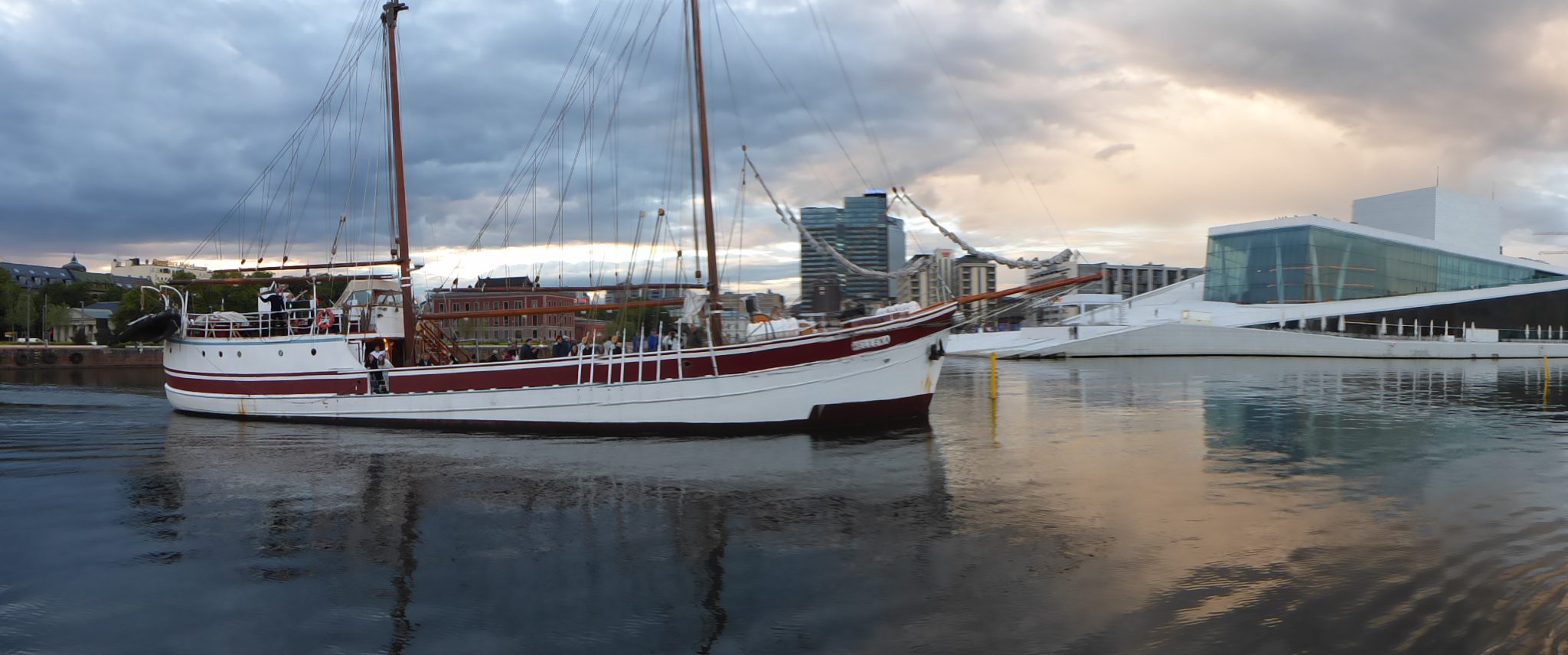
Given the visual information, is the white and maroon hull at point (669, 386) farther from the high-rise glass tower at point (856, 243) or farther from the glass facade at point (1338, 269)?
the glass facade at point (1338, 269)

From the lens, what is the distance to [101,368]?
206ft

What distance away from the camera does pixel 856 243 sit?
30.0 metres

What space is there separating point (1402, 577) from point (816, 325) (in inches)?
584

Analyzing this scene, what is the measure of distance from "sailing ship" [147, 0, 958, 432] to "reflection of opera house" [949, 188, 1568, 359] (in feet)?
162

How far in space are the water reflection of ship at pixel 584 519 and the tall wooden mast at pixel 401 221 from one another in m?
4.17

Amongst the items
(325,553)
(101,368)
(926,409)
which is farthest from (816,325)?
(101,368)

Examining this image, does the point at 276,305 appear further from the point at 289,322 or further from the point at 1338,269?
the point at 1338,269

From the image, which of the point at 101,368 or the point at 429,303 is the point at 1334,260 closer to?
the point at 429,303

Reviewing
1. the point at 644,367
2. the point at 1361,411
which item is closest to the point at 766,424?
the point at 644,367

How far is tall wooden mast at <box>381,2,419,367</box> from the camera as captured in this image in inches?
936

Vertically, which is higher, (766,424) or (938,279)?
(938,279)

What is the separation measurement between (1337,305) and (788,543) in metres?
83.2

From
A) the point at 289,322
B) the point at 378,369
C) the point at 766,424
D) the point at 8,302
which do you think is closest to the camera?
the point at 766,424

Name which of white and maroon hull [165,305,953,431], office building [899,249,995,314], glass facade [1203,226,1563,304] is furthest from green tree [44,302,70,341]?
glass facade [1203,226,1563,304]
